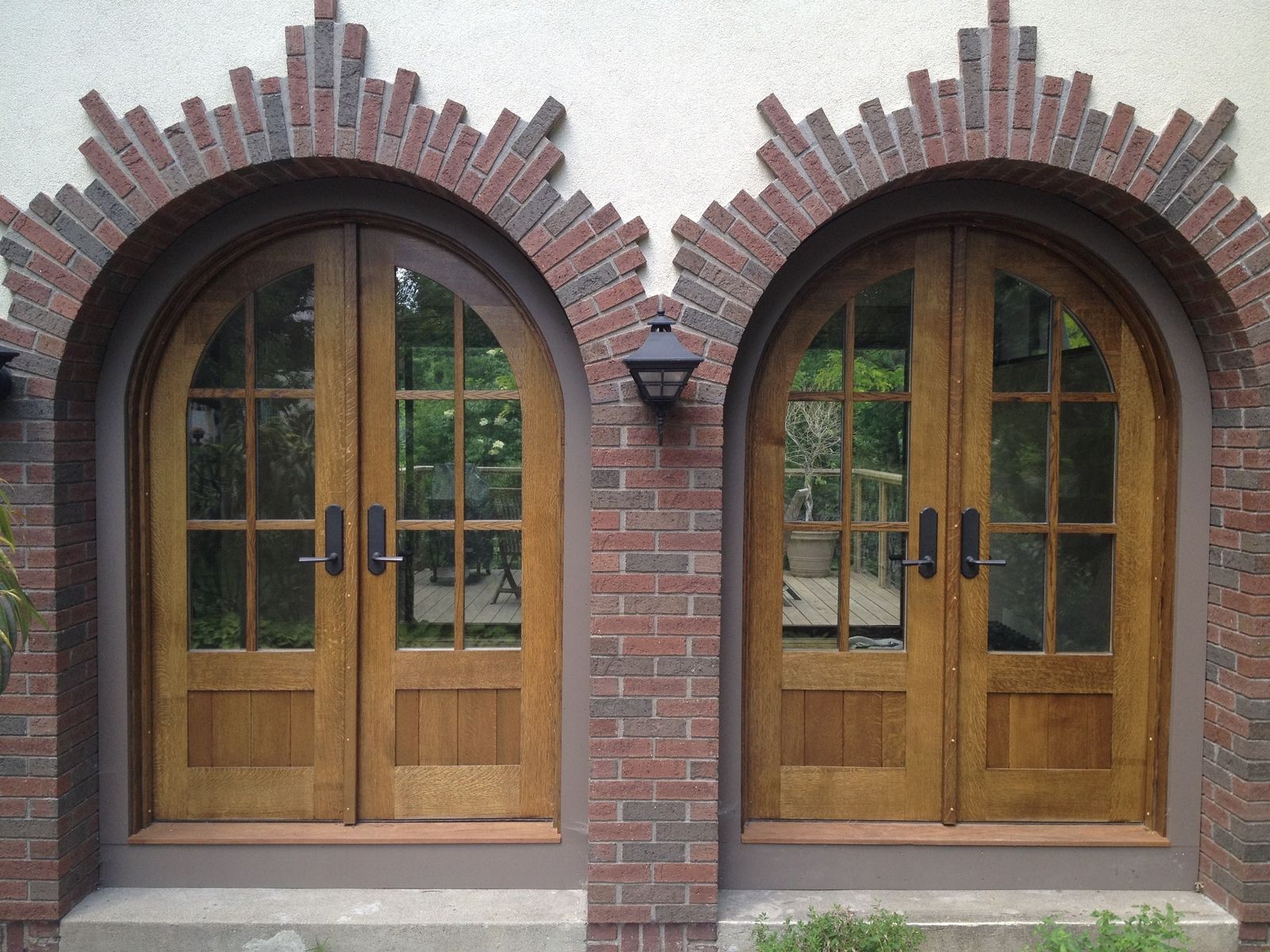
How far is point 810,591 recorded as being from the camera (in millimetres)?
3645

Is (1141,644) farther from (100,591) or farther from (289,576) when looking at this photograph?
(100,591)

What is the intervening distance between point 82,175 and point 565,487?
2.10m

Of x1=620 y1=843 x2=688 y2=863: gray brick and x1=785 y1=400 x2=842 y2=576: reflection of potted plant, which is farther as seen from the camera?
x1=785 y1=400 x2=842 y2=576: reflection of potted plant

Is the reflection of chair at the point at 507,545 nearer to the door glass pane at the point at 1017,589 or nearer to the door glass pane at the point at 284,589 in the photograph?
the door glass pane at the point at 284,589

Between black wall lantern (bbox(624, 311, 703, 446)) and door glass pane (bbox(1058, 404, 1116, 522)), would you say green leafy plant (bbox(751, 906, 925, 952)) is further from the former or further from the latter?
black wall lantern (bbox(624, 311, 703, 446))

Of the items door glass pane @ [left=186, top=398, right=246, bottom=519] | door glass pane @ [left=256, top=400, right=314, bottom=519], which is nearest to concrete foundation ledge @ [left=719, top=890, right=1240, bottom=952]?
door glass pane @ [left=256, top=400, right=314, bottom=519]

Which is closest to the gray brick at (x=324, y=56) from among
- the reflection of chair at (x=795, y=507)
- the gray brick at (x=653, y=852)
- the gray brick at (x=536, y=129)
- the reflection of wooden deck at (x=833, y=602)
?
the gray brick at (x=536, y=129)

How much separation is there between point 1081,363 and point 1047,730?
4.95 ft

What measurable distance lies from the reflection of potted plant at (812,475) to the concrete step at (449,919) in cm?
133

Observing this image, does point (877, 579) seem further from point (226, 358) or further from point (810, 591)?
point (226, 358)

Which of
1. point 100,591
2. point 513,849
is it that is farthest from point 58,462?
point 513,849

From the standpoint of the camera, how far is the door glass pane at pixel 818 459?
3623mm

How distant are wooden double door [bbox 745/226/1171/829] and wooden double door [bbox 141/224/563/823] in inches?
38.0

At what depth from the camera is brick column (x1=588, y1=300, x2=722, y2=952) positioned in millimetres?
3285
